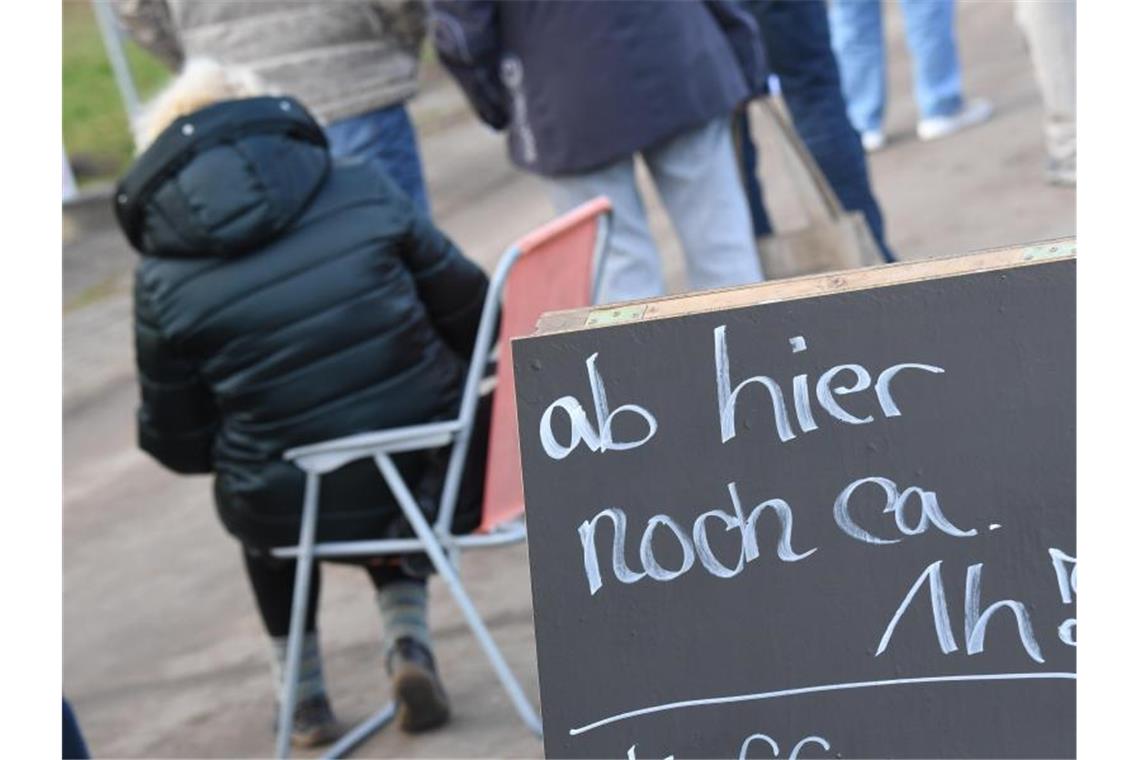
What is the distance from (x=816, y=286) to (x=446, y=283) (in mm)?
1753

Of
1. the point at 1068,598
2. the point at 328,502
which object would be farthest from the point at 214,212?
the point at 1068,598

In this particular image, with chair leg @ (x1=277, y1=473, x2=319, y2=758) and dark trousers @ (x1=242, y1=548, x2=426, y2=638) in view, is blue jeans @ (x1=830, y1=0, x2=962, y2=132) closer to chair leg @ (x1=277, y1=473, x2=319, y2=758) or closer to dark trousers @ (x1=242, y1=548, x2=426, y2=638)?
dark trousers @ (x1=242, y1=548, x2=426, y2=638)

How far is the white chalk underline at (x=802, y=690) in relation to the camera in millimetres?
2273

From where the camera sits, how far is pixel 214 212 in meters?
3.65

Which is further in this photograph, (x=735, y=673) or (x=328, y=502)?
(x=328, y=502)

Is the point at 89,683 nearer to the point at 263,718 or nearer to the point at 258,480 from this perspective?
the point at 263,718

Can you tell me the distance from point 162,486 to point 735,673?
4.61 m

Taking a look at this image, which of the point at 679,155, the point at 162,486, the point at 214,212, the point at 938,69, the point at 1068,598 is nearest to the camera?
the point at 1068,598

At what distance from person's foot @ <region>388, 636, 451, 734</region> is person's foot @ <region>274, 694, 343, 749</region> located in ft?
0.68

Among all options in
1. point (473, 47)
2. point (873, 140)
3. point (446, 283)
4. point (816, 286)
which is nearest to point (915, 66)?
point (873, 140)

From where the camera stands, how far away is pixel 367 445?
145 inches

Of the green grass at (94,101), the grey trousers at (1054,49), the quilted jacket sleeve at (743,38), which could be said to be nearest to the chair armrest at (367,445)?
the quilted jacket sleeve at (743,38)

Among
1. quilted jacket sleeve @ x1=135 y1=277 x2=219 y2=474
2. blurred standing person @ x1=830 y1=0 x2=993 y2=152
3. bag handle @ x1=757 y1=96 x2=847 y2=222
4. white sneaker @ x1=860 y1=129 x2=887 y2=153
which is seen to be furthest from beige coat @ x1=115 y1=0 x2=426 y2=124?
white sneaker @ x1=860 y1=129 x2=887 y2=153

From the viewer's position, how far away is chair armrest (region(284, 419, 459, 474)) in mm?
3668
